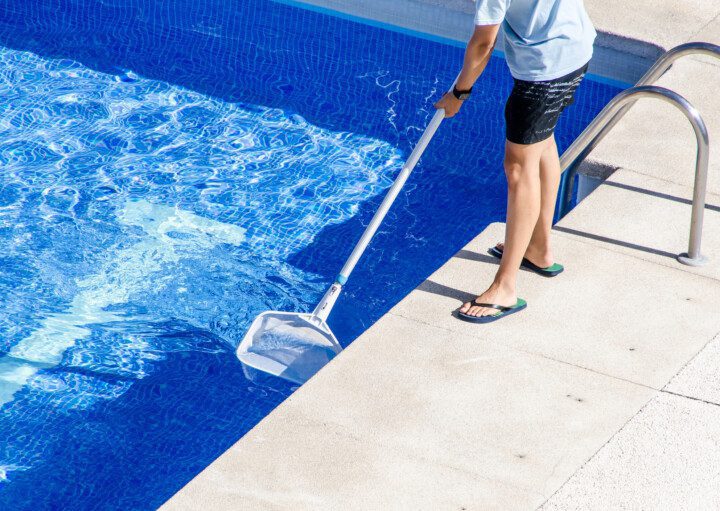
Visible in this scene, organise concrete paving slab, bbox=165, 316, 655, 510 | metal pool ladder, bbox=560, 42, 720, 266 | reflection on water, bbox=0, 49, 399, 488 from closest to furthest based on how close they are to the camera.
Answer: concrete paving slab, bbox=165, 316, 655, 510
metal pool ladder, bbox=560, 42, 720, 266
reflection on water, bbox=0, 49, 399, 488

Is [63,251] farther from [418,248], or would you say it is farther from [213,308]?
[418,248]

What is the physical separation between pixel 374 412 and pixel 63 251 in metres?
2.57

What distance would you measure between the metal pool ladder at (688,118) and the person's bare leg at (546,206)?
1.32 feet

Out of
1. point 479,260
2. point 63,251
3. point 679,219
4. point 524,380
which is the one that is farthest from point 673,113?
point 63,251

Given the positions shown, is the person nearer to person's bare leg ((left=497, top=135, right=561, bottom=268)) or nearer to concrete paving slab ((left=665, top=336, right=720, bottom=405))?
person's bare leg ((left=497, top=135, right=561, bottom=268))

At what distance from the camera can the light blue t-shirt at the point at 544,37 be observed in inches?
126

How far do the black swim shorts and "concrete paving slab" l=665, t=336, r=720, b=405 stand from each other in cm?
97

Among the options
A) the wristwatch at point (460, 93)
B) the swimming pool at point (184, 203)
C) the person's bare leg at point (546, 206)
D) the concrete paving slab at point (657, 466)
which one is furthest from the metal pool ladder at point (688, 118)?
the swimming pool at point (184, 203)

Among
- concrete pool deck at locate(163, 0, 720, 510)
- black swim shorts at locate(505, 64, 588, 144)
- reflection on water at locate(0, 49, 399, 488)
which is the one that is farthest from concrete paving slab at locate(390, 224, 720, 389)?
reflection on water at locate(0, 49, 399, 488)

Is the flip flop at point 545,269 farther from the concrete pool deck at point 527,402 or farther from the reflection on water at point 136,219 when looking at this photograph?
the reflection on water at point 136,219

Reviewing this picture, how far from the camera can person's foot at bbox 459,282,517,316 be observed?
3600mm

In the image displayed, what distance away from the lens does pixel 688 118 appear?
3719 mm

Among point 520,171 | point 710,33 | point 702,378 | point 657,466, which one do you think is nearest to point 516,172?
point 520,171

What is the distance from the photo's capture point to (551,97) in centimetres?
334
